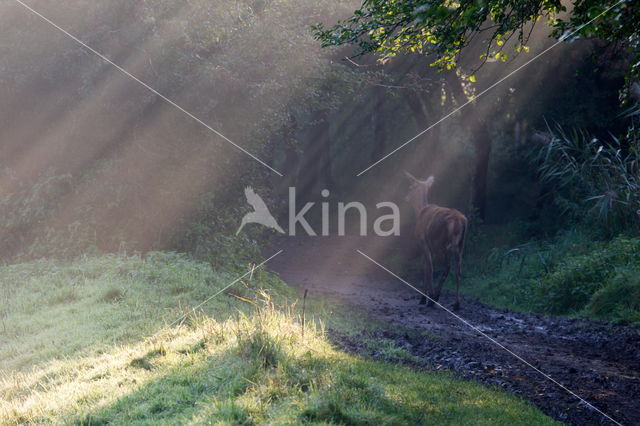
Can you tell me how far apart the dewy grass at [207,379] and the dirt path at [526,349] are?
61cm

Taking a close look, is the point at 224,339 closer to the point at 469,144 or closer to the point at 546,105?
the point at 546,105

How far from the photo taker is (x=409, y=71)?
1897cm

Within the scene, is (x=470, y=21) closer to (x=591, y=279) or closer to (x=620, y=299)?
(x=620, y=299)

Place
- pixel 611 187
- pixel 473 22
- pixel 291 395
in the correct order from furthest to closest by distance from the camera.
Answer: pixel 611 187, pixel 473 22, pixel 291 395

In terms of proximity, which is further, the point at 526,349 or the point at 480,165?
the point at 480,165

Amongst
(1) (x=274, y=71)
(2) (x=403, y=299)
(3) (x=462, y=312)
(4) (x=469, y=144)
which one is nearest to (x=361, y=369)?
(3) (x=462, y=312)

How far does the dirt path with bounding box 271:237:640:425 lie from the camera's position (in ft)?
19.0

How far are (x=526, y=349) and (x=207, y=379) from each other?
471 cm

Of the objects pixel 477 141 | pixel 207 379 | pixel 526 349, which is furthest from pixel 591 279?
pixel 477 141

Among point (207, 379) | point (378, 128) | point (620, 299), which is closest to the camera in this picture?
point (207, 379)

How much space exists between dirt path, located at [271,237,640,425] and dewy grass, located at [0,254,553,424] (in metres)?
0.61

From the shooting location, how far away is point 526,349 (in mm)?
7855

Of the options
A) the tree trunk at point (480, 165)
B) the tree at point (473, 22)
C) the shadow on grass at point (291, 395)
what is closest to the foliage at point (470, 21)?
the tree at point (473, 22)

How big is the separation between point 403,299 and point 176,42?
7376 millimetres
